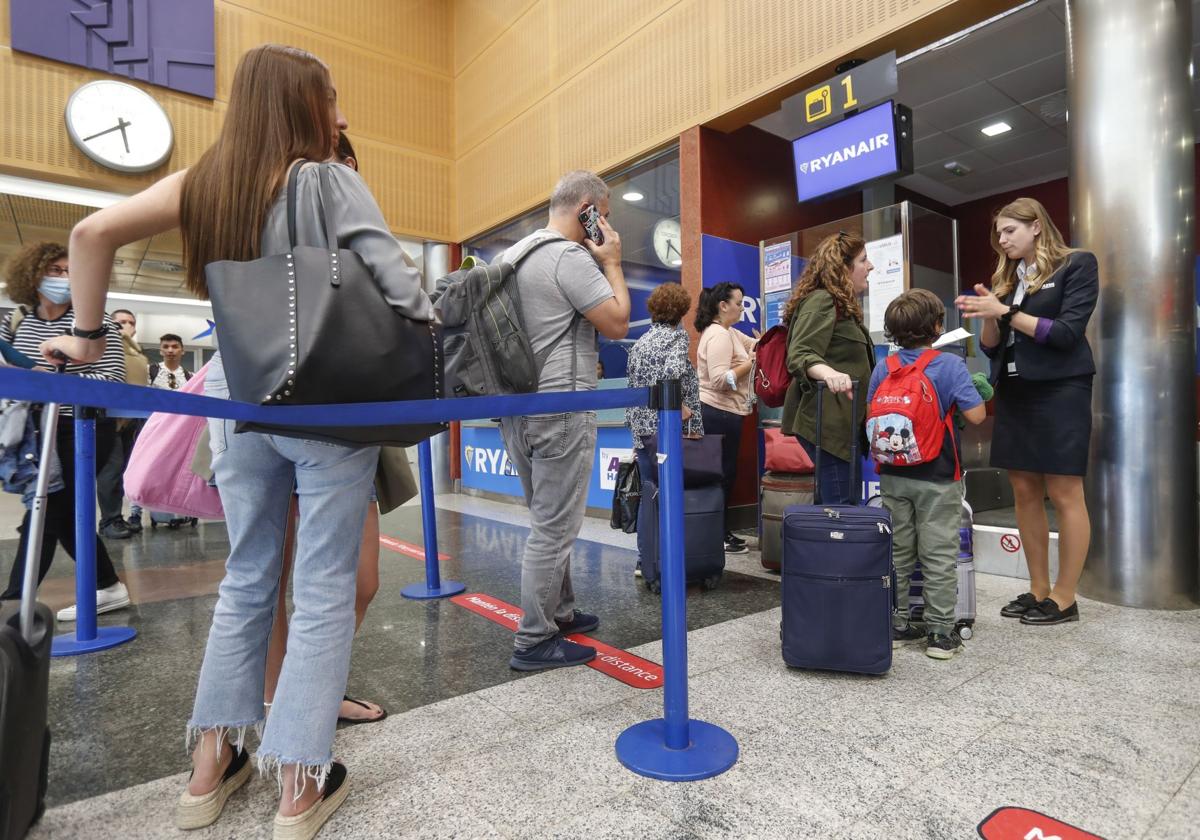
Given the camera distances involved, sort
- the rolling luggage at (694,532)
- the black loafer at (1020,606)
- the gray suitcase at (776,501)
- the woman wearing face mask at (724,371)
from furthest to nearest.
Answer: the woman wearing face mask at (724,371) → the gray suitcase at (776,501) → the rolling luggage at (694,532) → the black loafer at (1020,606)

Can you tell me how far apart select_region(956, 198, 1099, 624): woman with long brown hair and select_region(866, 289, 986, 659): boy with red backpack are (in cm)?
38

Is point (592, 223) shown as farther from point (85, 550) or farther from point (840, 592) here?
point (85, 550)

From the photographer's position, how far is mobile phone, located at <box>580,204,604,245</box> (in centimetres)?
225

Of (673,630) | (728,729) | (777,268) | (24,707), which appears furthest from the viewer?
(777,268)

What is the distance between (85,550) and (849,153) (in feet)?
14.7

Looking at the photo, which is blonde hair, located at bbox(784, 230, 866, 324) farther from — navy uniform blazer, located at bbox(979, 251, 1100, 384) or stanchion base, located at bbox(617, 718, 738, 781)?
stanchion base, located at bbox(617, 718, 738, 781)

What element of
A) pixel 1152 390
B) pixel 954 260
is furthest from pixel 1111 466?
pixel 954 260

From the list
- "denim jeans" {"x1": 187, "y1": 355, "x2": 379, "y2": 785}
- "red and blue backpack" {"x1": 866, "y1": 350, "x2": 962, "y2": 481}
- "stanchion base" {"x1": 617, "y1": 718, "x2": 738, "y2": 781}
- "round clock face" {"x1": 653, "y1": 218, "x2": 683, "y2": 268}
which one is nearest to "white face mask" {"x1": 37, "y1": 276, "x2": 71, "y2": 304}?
"denim jeans" {"x1": 187, "y1": 355, "x2": 379, "y2": 785}

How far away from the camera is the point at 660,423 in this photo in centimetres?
159

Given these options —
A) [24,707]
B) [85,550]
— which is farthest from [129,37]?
[24,707]

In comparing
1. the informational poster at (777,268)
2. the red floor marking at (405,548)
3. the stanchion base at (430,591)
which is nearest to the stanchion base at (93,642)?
the stanchion base at (430,591)

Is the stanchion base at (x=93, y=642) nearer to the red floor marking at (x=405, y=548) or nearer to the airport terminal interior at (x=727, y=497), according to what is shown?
the airport terminal interior at (x=727, y=497)

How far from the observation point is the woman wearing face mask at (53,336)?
2580 millimetres

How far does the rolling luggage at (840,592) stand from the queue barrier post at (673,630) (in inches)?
23.5
